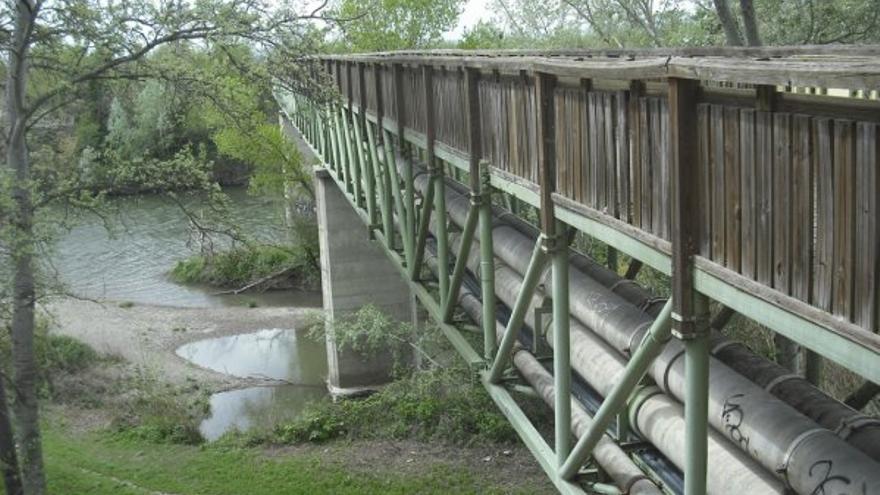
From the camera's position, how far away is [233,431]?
713 inches

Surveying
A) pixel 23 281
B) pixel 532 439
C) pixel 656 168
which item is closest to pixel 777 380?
pixel 656 168

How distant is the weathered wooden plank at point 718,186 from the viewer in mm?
4243

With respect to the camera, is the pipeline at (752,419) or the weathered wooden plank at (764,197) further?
the pipeline at (752,419)

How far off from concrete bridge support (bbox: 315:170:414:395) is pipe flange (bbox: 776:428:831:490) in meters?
18.9

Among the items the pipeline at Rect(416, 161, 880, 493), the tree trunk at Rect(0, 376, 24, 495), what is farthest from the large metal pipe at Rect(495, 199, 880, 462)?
the tree trunk at Rect(0, 376, 24, 495)

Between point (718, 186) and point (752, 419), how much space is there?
1373mm

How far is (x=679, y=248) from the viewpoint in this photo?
459 cm

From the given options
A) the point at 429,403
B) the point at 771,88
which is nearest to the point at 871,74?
the point at 771,88

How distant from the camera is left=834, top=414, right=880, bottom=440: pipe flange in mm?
4668

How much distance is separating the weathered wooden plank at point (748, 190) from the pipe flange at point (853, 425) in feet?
3.88

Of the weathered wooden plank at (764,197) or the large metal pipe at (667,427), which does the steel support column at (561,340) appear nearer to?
the large metal pipe at (667,427)

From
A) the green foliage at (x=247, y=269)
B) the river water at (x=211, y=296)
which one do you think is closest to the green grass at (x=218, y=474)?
the river water at (x=211, y=296)

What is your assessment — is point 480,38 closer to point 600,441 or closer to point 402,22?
point 402,22

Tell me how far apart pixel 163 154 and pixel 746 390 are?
42.9 metres
